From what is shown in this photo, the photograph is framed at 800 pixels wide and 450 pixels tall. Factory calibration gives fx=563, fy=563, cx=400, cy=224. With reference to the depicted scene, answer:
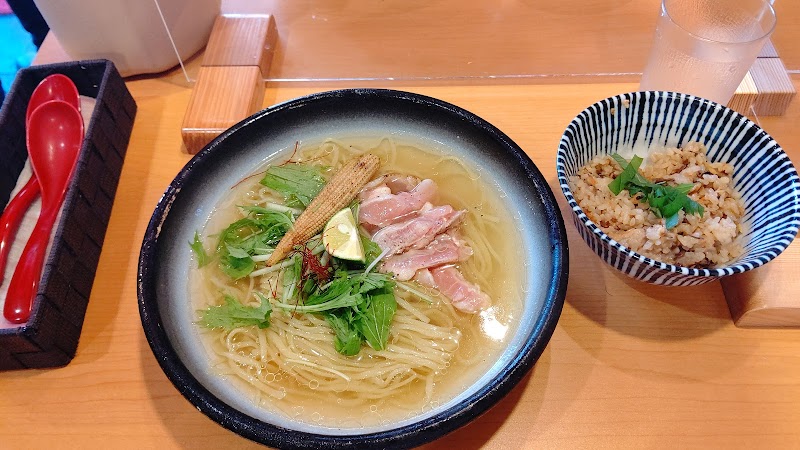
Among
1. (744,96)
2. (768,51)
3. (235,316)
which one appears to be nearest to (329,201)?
(235,316)

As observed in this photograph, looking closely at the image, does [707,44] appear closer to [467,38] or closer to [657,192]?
[657,192]

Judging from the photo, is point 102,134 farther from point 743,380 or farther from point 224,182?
point 743,380

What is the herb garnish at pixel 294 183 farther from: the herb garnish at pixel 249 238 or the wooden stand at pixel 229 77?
the wooden stand at pixel 229 77

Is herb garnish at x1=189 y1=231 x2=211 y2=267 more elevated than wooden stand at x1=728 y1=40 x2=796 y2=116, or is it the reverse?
wooden stand at x1=728 y1=40 x2=796 y2=116

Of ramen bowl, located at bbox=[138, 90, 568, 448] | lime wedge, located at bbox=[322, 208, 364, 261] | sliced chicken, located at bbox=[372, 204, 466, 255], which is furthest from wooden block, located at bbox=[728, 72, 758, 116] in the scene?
lime wedge, located at bbox=[322, 208, 364, 261]

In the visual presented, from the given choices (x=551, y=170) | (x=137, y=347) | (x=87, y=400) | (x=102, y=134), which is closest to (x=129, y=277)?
(x=137, y=347)

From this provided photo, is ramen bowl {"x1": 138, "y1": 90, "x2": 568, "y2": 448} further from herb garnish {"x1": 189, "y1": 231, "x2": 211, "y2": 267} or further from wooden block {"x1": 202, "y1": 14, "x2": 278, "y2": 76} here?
wooden block {"x1": 202, "y1": 14, "x2": 278, "y2": 76}

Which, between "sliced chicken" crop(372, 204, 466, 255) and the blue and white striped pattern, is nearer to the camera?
the blue and white striped pattern
